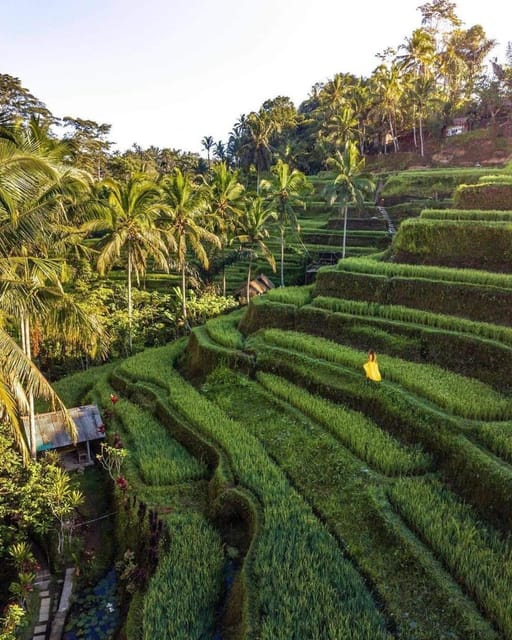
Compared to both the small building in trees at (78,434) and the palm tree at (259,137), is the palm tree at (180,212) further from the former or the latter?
the palm tree at (259,137)

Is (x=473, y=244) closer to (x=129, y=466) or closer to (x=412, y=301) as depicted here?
(x=412, y=301)

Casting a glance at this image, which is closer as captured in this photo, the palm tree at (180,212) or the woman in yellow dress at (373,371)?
the woman in yellow dress at (373,371)

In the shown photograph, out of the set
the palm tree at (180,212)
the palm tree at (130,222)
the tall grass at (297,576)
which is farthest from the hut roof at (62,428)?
the palm tree at (180,212)

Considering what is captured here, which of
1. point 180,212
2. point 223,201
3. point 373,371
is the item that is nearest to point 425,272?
point 373,371

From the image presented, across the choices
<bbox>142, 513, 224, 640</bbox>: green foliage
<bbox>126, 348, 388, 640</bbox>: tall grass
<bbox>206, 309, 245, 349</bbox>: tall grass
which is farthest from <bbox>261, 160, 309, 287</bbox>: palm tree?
<bbox>142, 513, 224, 640</bbox>: green foliage

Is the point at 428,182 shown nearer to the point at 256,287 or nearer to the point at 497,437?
the point at 256,287

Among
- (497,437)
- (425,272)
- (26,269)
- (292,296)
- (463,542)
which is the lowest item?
(463,542)

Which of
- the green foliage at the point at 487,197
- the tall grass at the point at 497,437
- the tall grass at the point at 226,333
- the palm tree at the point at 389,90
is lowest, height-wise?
the tall grass at the point at 226,333
